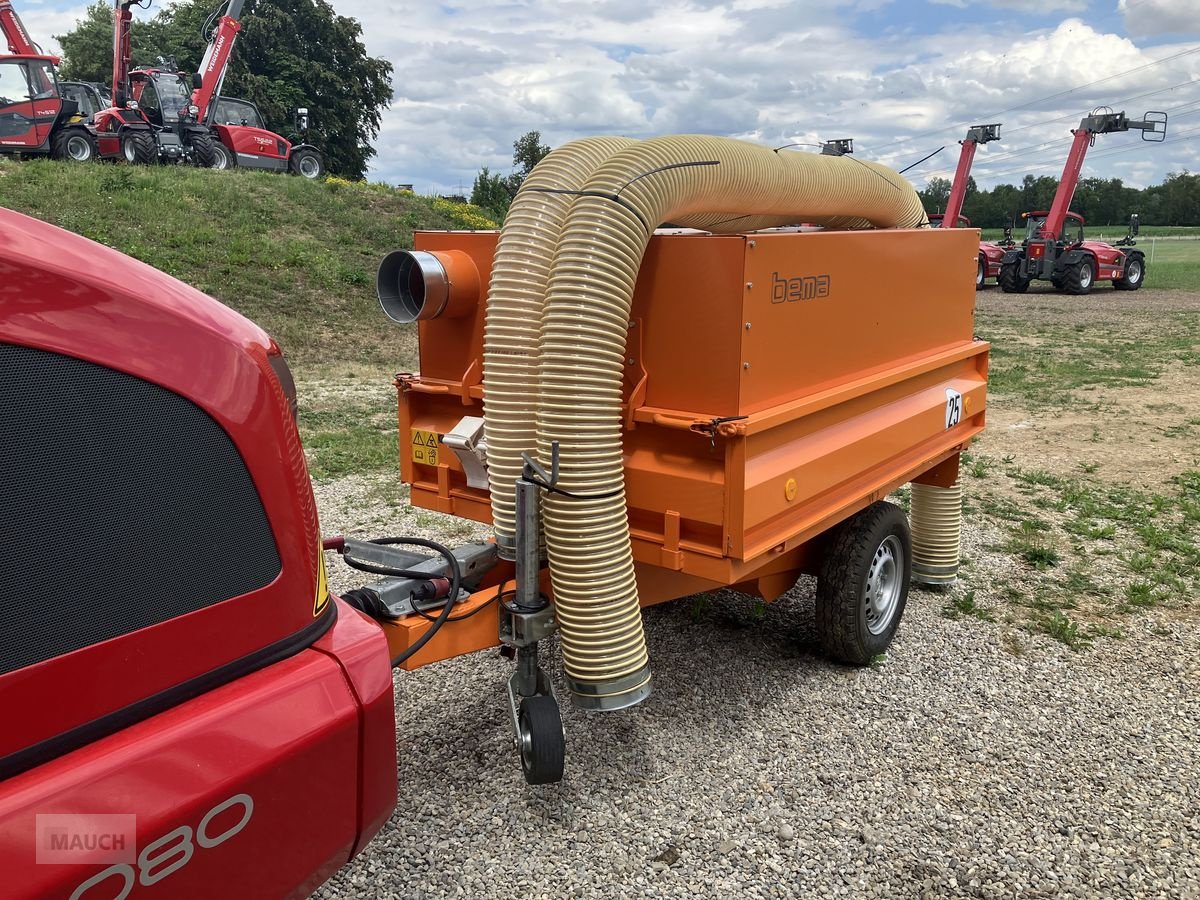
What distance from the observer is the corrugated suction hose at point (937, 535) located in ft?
17.4

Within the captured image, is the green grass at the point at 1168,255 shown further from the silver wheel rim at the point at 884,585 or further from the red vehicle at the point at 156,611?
the red vehicle at the point at 156,611

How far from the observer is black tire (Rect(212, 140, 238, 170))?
904 inches

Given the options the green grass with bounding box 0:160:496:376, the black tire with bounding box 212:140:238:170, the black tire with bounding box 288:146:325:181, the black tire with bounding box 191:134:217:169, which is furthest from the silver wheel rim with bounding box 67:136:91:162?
the black tire with bounding box 288:146:325:181

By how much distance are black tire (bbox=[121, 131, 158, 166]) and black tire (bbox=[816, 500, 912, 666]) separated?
71.2 ft

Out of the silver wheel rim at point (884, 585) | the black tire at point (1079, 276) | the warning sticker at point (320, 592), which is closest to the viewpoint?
the warning sticker at point (320, 592)

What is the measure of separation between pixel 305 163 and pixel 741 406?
2534 centimetres

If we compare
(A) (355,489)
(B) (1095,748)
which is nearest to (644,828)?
(B) (1095,748)

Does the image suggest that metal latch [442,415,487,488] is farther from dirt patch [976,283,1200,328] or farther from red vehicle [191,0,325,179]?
red vehicle [191,0,325,179]

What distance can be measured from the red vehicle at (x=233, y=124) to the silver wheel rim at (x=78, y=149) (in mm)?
2950

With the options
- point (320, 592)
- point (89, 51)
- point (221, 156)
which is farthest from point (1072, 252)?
point (89, 51)

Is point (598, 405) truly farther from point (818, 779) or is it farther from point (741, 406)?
point (818, 779)

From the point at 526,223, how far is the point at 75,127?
71.6ft

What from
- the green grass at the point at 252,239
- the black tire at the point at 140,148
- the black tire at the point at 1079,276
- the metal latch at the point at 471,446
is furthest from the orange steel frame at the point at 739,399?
the black tire at the point at 1079,276

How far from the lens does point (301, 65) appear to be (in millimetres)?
42562
